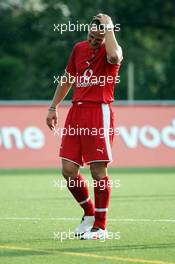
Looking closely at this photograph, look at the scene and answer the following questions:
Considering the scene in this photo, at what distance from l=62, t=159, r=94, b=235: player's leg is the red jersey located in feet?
2.30

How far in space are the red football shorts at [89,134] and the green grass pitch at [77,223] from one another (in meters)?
0.86

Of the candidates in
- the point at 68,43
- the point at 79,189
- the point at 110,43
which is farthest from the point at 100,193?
the point at 68,43

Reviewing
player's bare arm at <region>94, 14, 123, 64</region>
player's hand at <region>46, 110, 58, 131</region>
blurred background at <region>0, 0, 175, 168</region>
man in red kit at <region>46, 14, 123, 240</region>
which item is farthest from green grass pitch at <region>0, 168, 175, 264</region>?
blurred background at <region>0, 0, 175, 168</region>

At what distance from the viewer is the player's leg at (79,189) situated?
10.5 meters

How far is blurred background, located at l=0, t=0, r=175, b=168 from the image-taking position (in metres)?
24.1

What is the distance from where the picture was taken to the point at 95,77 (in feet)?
34.0

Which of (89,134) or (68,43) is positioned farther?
(68,43)

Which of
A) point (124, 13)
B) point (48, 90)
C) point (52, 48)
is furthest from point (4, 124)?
point (124, 13)

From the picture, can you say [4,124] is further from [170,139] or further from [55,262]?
[55,262]

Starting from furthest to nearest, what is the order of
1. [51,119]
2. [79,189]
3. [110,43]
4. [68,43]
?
[68,43] → [51,119] → [79,189] → [110,43]

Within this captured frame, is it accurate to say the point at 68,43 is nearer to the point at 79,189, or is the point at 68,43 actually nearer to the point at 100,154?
the point at 79,189

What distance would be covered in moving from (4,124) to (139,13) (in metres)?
25.8

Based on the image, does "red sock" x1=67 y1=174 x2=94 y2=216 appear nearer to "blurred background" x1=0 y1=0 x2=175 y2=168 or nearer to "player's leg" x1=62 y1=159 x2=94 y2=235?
"player's leg" x1=62 y1=159 x2=94 y2=235

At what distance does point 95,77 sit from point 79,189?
120 cm
